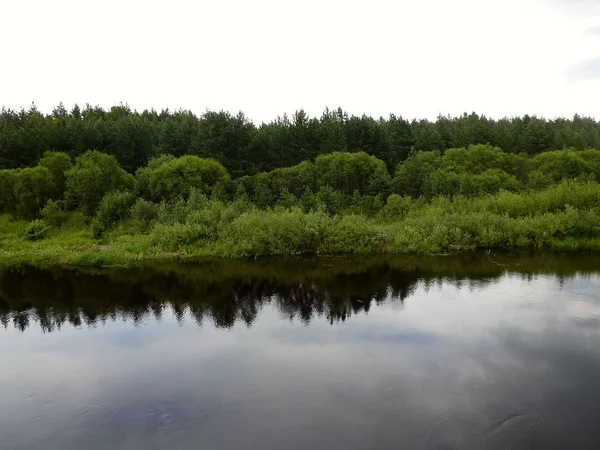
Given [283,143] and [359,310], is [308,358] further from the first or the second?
[283,143]

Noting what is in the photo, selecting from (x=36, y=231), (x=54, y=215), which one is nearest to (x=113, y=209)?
(x=54, y=215)

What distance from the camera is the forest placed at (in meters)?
34.2

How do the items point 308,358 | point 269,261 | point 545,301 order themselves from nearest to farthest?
point 308,358 < point 545,301 < point 269,261

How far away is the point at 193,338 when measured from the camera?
19906mm

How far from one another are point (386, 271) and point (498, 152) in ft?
94.5

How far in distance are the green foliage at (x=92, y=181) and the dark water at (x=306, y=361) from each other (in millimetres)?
14211

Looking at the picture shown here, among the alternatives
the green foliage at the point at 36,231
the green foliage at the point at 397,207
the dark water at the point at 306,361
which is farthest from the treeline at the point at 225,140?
the dark water at the point at 306,361

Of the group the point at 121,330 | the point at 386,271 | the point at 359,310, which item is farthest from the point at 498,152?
the point at 121,330

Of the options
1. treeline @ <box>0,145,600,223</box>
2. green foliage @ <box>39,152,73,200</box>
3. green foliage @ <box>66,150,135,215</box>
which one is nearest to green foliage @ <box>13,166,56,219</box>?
treeline @ <box>0,145,600,223</box>

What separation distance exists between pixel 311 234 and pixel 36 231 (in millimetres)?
22669

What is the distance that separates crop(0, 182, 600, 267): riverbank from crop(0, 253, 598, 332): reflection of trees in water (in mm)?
2115

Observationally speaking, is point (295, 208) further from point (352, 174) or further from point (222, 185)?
point (352, 174)

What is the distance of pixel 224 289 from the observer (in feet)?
87.4

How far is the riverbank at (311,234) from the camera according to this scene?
110 feet
